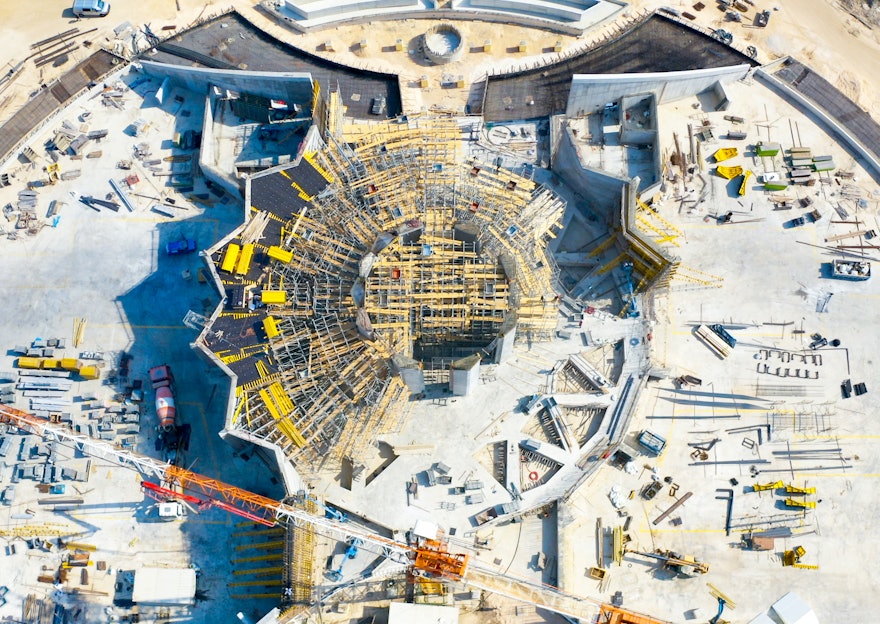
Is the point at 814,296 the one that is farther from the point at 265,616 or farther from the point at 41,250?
the point at 41,250

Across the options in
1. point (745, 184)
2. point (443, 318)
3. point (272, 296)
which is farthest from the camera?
point (745, 184)

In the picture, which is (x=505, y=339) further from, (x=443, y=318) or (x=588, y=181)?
(x=588, y=181)

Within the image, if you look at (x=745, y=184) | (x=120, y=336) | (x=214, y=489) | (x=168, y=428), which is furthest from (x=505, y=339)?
(x=120, y=336)

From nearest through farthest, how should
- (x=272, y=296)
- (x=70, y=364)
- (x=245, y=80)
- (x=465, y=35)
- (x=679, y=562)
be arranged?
(x=679, y=562), (x=272, y=296), (x=70, y=364), (x=245, y=80), (x=465, y=35)

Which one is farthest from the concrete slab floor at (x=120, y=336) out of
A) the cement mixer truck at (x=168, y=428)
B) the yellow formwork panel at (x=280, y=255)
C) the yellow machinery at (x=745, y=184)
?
the yellow machinery at (x=745, y=184)

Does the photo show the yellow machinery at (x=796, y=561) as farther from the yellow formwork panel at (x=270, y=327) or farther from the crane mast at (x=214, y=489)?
the yellow formwork panel at (x=270, y=327)

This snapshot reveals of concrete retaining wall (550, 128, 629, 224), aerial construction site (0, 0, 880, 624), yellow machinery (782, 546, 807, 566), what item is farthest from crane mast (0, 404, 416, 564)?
concrete retaining wall (550, 128, 629, 224)
